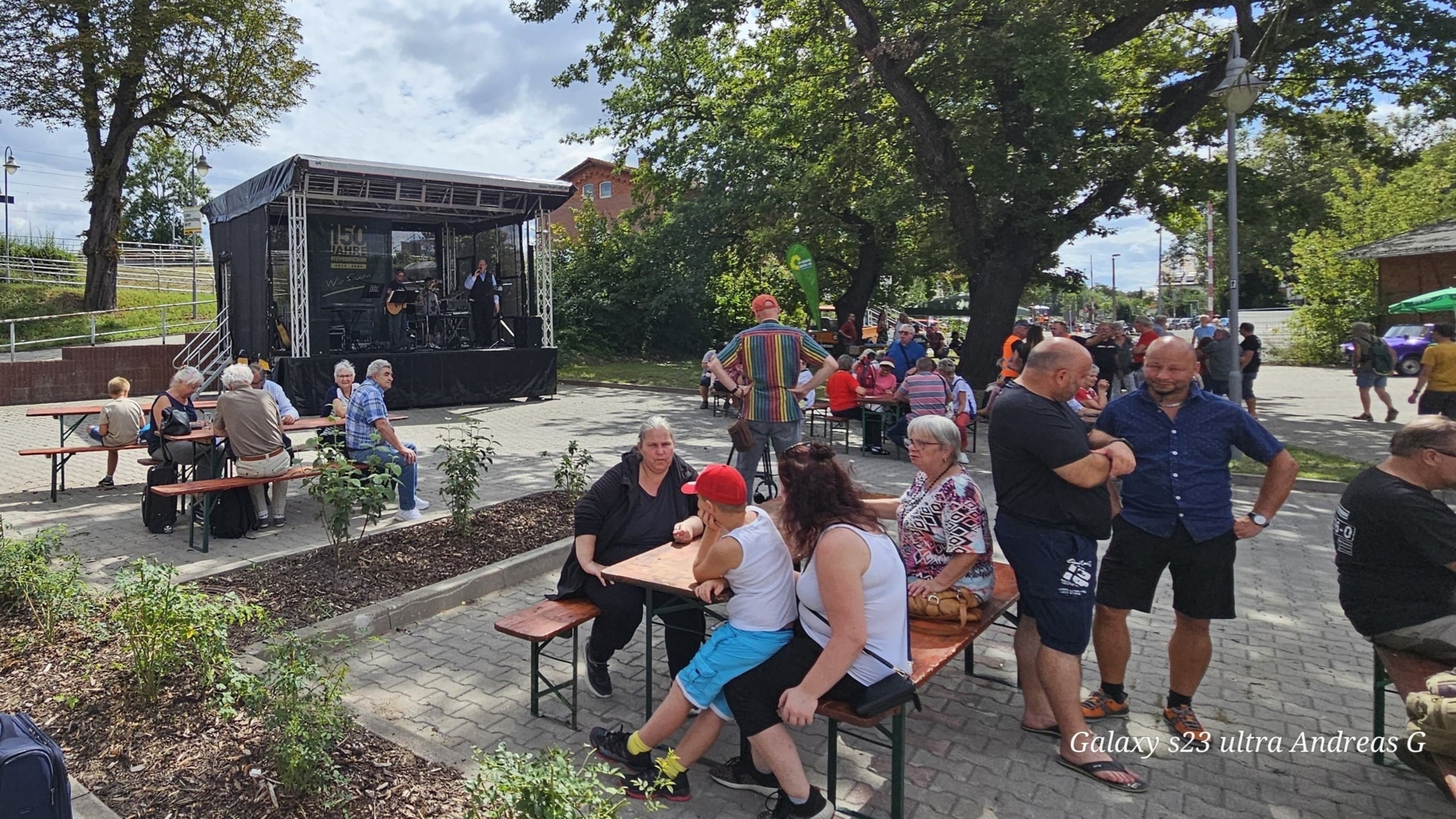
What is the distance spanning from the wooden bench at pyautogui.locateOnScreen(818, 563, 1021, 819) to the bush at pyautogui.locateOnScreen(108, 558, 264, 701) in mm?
2511

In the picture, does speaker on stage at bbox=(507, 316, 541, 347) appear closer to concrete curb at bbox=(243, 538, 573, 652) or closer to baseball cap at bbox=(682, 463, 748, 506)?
concrete curb at bbox=(243, 538, 573, 652)

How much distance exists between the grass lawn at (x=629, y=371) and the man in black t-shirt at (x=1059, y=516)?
16.1m

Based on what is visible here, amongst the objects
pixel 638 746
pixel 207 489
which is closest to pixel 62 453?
pixel 207 489

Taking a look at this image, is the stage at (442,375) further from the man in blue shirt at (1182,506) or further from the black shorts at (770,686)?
the man in blue shirt at (1182,506)

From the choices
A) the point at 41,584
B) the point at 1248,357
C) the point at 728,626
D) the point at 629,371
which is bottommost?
the point at 41,584

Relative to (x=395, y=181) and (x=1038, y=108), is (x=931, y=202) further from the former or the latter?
(x=395, y=181)

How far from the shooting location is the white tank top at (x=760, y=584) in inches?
125

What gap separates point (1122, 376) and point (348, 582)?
45.0 feet

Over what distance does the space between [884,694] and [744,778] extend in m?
0.79

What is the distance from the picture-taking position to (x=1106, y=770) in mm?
3361

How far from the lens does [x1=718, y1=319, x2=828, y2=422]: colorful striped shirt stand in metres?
6.49

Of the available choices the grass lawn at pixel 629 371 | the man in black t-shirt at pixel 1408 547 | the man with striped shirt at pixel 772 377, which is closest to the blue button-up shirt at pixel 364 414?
the man with striped shirt at pixel 772 377

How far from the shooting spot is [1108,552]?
3.79 m

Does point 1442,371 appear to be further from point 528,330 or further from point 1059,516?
point 528,330
